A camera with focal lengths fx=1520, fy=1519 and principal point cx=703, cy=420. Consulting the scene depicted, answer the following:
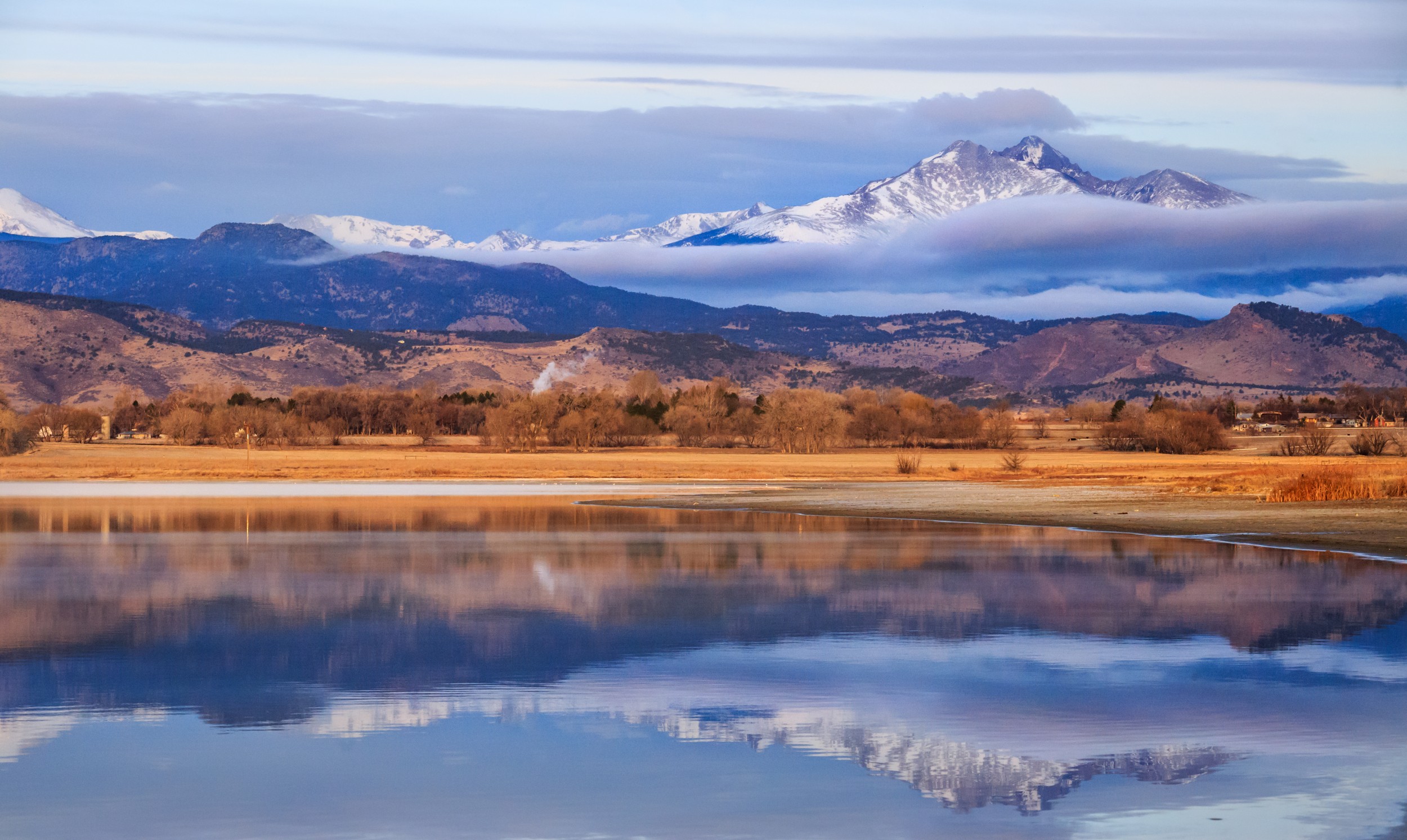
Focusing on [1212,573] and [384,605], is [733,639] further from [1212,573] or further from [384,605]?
[1212,573]

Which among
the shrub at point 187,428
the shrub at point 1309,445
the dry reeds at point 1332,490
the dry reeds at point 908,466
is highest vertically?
the dry reeds at point 1332,490

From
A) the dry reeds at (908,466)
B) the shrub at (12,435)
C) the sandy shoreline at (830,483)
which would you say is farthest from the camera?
the shrub at (12,435)

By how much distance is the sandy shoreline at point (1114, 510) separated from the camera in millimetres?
32906

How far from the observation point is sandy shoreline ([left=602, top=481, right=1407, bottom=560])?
108 feet

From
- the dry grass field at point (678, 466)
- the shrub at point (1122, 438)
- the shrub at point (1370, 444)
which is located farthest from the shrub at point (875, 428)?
the shrub at point (1370, 444)

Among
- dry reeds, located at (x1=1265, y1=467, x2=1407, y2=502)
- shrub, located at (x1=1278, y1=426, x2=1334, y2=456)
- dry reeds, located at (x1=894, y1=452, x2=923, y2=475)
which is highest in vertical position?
dry reeds, located at (x1=1265, y1=467, x2=1407, y2=502)

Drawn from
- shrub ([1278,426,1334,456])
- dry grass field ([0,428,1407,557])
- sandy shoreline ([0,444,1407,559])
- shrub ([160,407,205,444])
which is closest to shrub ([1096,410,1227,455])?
dry grass field ([0,428,1407,557])

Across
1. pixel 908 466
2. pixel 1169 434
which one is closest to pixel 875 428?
pixel 1169 434

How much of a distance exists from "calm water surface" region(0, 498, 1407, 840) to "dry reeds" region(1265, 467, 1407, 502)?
1702 centimetres

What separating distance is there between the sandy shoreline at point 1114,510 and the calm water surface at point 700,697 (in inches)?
225

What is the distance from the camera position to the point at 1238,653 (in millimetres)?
17016

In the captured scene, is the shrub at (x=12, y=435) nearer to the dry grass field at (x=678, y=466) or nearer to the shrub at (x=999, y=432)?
the dry grass field at (x=678, y=466)

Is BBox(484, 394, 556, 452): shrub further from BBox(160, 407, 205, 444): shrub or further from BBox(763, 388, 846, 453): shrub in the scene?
BBox(160, 407, 205, 444): shrub

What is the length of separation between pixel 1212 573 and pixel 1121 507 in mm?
18594
